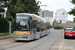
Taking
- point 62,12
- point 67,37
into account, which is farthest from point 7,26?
point 62,12

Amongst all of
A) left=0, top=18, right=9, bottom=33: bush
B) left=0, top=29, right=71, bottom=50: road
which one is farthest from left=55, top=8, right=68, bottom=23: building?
left=0, top=29, right=71, bottom=50: road

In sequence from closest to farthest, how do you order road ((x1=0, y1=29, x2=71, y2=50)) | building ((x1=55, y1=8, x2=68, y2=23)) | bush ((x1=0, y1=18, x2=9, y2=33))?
road ((x1=0, y1=29, x2=71, y2=50)) < bush ((x1=0, y1=18, x2=9, y2=33)) < building ((x1=55, y1=8, x2=68, y2=23))

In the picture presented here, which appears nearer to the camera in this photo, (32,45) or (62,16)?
(32,45)

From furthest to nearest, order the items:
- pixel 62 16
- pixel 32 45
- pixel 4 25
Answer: pixel 62 16 → pixel 4 25 → pixel 32 45

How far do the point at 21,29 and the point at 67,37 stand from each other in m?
9.32

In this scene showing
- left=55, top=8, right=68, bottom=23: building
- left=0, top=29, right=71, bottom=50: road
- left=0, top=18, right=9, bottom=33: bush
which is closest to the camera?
left=0, top=29, right=71, bottom=50: road

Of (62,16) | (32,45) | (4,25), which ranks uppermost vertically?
(62,16)

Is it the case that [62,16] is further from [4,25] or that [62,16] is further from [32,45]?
[32,45]

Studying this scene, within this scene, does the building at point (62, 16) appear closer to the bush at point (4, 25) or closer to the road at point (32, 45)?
the bush at point (4, 25)

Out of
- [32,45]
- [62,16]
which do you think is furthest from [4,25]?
[62,16]

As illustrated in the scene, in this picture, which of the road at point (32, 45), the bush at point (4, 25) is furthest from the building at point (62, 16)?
the road at point (32, 45)

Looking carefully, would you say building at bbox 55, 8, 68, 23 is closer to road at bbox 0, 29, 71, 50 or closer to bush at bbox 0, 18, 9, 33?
bush at bbox 0, 18, 9, 33

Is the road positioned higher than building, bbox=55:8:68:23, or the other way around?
building, bbox=55:8:68:23

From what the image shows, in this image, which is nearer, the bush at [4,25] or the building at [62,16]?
the bush at [4,25]
